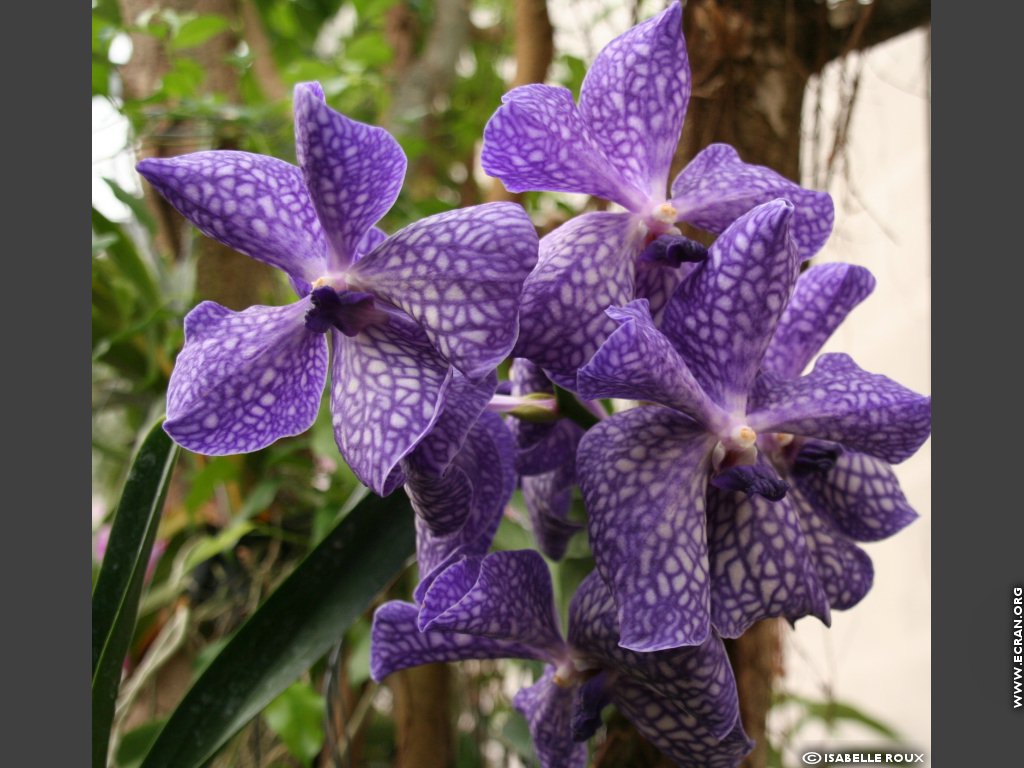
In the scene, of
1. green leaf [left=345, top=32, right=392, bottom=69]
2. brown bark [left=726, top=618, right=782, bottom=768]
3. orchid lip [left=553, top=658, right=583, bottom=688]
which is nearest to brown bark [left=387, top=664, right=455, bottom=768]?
brown bark [left=726, top=618, right=782, bottom=768]

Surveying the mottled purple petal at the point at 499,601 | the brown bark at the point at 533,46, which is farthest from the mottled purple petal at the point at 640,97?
the brown bark at the point at 533,46

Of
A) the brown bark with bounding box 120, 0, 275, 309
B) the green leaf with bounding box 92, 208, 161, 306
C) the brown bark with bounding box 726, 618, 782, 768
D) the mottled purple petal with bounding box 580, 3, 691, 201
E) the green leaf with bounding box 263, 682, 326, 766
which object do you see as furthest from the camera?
the brown bark with bounding box 120, 0, 275, 309

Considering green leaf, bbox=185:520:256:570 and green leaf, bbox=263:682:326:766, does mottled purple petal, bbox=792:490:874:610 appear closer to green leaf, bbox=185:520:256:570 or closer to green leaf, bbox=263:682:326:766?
green leaf, bbox=263:682:326:766

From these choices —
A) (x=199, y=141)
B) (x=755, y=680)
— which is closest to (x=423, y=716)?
(x=755, y=680)

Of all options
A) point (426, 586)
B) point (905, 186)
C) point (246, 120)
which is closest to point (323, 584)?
point (426, 586)

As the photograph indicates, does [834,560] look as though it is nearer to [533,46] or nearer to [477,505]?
[477,505]

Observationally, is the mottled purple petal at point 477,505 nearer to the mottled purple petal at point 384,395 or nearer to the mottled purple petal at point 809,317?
the mottled purple petal at point 384,395
